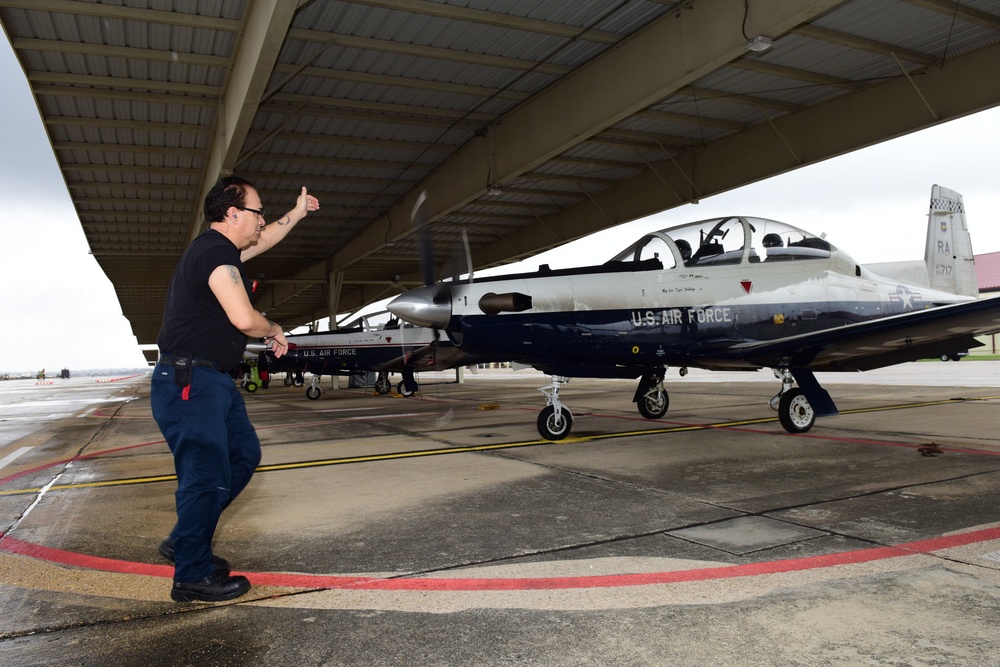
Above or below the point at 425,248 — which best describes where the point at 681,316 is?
below

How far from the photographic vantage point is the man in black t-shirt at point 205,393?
282 cm

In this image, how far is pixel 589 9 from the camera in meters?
9.71

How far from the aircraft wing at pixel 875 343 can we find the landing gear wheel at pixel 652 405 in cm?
178

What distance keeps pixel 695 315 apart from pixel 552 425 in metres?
2.20

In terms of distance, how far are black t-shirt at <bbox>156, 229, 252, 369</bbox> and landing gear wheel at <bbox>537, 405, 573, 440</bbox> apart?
5254 millimetres

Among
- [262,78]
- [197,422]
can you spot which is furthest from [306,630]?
[262,78]

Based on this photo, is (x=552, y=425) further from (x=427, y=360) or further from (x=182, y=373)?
(x=427, y=360)

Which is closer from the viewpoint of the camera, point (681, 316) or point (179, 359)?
point (179, 359)

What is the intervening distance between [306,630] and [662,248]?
6552 millimetres

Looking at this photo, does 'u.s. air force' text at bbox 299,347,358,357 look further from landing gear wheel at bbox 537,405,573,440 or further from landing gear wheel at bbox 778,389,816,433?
landing gear wheel at bbox 778,389,816,433

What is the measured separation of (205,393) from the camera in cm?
290

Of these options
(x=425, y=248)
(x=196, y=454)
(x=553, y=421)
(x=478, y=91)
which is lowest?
(x=553, y=421)

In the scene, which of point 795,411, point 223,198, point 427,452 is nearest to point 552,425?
point 427,452

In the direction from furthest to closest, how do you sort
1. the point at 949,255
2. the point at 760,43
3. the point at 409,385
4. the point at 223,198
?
the point at 409,385
the point at 949,255
the point at 760,43
the point at 223,198
